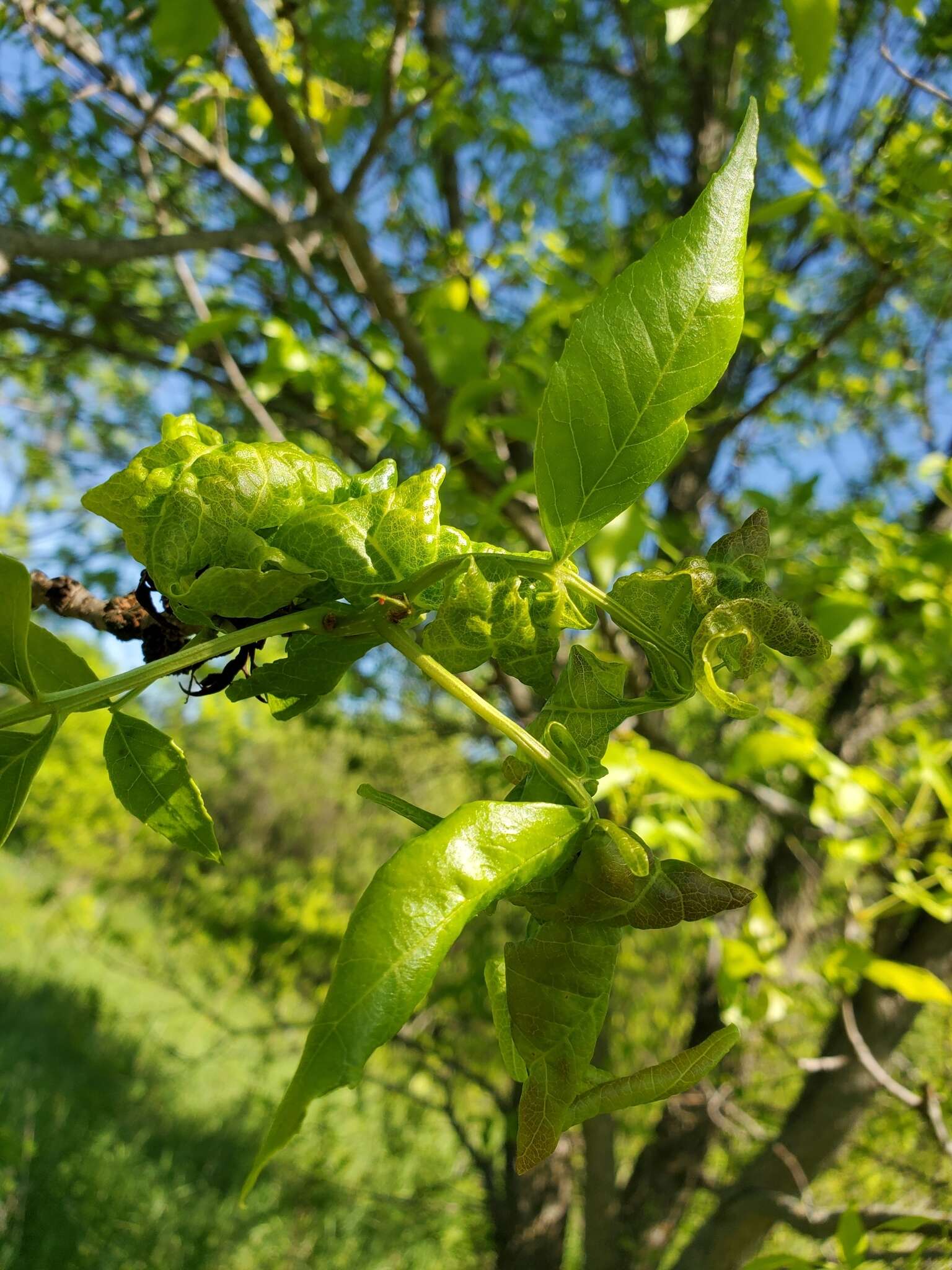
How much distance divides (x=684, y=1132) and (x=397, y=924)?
9.99ft

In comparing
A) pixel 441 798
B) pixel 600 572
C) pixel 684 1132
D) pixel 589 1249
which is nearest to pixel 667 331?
pixel 600 572

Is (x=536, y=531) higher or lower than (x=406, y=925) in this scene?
higher

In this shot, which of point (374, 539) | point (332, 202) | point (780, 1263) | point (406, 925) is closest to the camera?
point (406, 925)

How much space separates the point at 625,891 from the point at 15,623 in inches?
11.2

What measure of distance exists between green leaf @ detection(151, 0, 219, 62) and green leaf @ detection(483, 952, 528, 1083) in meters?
1.35

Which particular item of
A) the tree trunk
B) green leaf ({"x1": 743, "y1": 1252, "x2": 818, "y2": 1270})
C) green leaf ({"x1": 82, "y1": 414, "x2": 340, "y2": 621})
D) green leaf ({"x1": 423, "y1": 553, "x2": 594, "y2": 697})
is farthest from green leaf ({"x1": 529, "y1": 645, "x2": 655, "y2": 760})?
the tree trunk

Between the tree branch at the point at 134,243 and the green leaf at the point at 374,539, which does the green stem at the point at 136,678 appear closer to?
the green leaf at the point at 374,539

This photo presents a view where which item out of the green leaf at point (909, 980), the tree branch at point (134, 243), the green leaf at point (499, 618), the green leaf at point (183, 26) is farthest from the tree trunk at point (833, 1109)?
the green leaf at point (183, 26)

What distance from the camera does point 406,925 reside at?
31 cm

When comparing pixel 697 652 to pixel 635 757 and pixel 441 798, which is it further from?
pixel 441 798

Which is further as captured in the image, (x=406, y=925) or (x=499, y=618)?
(x=499, y=618)

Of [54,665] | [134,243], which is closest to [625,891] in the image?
[54,665]

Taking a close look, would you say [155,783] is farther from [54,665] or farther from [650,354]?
[650,354]

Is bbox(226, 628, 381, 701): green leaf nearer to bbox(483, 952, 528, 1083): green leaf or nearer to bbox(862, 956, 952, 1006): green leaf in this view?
bbox(483, 952, 528, 1083): green leaf
